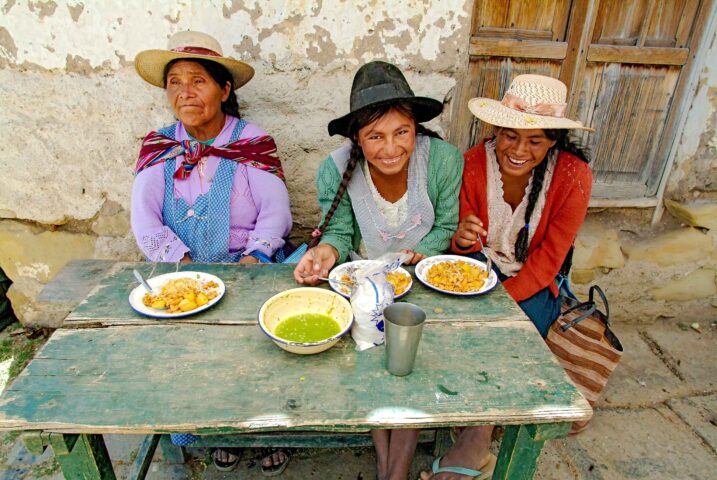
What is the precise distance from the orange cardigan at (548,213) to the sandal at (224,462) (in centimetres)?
156

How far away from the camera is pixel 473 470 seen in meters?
2.07

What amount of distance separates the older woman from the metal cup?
1.27 metres

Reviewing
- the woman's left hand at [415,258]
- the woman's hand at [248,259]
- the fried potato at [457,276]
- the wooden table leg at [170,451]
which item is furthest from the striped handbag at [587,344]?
the wooden table leg at [170,451]

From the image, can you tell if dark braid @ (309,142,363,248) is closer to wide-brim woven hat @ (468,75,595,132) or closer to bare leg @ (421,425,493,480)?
wide-brim woven hat @ (468,75,595,132)

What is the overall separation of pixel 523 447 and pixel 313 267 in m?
1.03

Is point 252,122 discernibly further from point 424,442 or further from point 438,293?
point 424,442

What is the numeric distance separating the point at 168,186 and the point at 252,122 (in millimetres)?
667

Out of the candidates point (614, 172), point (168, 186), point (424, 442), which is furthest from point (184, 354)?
point (614, 172)

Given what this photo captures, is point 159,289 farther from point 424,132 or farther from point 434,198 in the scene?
point 424,132

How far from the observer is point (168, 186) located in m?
2.48

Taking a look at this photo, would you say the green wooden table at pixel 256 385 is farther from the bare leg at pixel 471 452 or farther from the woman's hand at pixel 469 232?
the woman's hand at pixel 469 232

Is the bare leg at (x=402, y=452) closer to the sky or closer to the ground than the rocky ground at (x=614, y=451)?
closer to the sky

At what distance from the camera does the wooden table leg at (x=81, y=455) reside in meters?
1.32

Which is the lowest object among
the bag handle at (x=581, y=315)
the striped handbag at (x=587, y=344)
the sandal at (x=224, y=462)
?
the sandal at (x=224, y=462)
